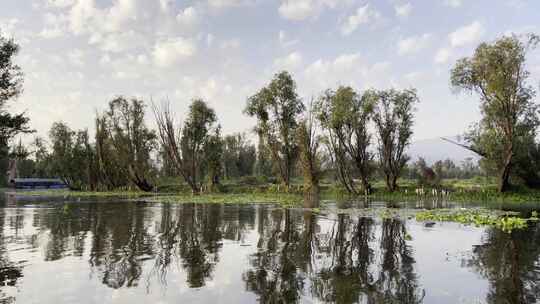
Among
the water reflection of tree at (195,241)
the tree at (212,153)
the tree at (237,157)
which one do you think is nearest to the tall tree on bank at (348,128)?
the tree at (212,153)

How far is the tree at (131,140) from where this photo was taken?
66.9 m

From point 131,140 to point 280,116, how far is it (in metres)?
27.2

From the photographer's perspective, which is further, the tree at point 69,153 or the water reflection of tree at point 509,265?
the tree at point 69,153

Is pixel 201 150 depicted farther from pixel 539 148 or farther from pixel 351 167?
pixel 539 148

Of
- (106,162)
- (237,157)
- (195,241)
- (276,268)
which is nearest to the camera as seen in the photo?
(276,268)

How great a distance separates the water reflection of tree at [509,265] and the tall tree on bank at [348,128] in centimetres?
3409

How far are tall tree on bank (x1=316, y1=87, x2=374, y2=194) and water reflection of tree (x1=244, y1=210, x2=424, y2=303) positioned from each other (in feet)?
109

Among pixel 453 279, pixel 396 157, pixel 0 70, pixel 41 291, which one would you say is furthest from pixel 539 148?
pixel 0 70

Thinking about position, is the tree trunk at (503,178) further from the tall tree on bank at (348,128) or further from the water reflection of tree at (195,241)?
the water reflection of tree at (195,241)

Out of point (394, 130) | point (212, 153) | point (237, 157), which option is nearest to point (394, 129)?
point (394, 130)

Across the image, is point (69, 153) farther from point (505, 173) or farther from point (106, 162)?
point (505, 173)

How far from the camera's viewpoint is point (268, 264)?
11125mm

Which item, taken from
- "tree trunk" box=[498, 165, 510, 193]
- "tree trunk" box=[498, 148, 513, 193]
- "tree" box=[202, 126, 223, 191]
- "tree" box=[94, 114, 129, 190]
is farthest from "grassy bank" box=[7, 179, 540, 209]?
"tree" box=[94, 114, 129, 190]

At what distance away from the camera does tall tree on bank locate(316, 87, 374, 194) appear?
50094mm
